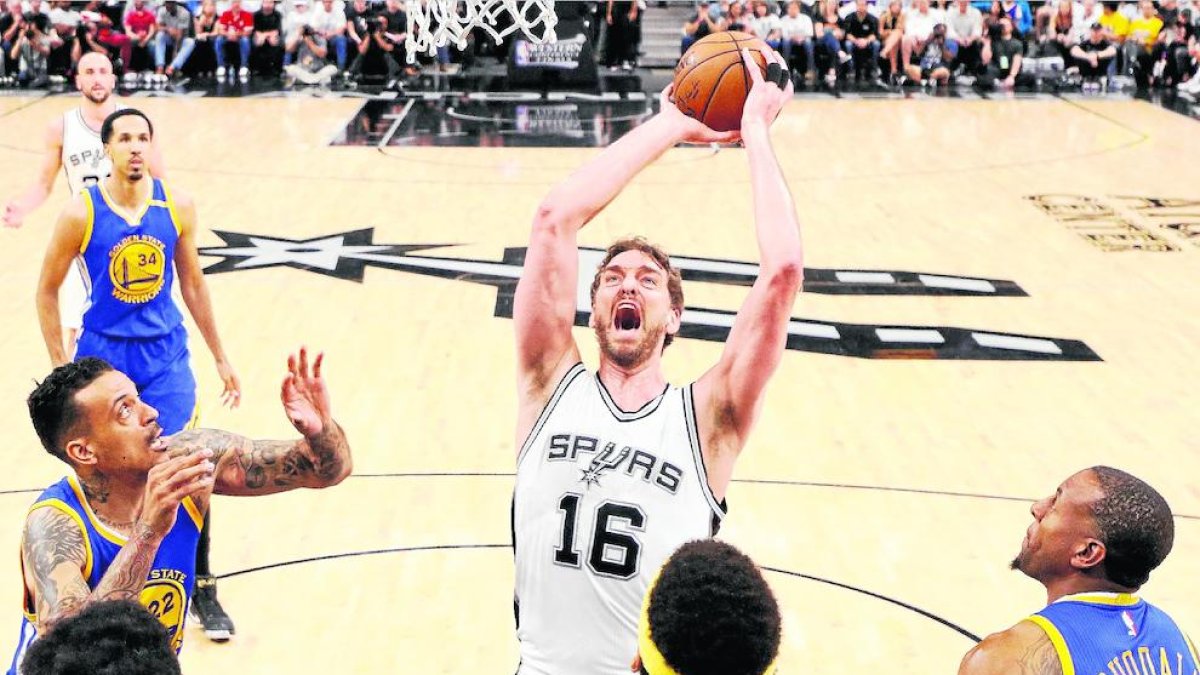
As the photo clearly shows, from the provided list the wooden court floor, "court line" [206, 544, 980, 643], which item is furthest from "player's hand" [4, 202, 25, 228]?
"court line" [206, 544, 980, 643]

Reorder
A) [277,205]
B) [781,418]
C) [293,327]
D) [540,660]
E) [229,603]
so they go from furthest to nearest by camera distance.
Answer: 1. [277,205]
2. [293,327]
3. [781,418]
4. [229,603]
5. [540,660]

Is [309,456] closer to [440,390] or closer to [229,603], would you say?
[229,603]

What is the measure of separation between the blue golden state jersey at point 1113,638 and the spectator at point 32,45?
1947 centimetres

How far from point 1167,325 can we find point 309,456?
7.43m

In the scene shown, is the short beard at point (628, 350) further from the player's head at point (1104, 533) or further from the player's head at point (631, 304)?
the player's head at point (1104, 533)

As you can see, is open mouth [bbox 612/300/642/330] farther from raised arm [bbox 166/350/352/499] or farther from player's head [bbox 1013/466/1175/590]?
player's head [bbox 1013/466/1175/590]

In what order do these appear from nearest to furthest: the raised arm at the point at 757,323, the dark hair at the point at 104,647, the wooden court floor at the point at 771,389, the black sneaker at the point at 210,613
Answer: the dark hair at the point at 104,647, the raised arm at the point at 757,323, the black sneaker at the point at 210,613, the wooden court floor at the point at 771,389

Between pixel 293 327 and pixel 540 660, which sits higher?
pixel 540 660

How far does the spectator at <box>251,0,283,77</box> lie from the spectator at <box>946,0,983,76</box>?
9504 millimetres

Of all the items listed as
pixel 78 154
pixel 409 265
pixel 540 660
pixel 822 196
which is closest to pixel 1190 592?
pixel 540 660

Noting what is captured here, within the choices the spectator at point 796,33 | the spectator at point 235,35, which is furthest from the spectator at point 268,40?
the spectator at point 796,33

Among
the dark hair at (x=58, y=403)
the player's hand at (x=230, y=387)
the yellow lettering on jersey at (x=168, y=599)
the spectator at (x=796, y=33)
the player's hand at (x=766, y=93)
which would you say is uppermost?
the player's hand at (x=766, y=93)

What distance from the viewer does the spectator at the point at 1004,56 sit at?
822 inches

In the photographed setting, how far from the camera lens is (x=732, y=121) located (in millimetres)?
4000
